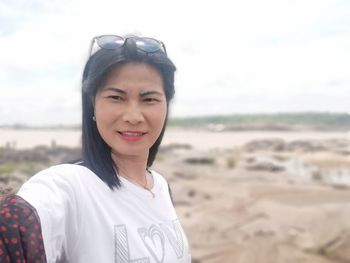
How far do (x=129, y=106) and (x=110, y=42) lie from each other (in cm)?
21

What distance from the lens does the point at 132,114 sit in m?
1.47

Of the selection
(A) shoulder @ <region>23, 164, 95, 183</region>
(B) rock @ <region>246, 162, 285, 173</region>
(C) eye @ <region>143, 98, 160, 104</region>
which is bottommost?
(B) rock @ <region>246, 162, 285, 173</region>

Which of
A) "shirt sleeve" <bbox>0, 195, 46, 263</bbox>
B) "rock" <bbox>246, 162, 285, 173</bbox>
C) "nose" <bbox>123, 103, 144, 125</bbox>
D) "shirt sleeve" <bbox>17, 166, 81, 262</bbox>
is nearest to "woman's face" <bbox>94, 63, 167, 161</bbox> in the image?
"nose" <bbox>123, 103, 144, 125</bbox>

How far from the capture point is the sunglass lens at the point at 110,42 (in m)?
1.45

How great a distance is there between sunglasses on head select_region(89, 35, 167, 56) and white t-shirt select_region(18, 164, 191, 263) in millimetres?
395

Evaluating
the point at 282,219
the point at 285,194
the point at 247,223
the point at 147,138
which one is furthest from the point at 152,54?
the point at 285,194

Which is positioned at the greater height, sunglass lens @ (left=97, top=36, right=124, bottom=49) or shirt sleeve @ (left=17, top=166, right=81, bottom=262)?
sunglass lens @ (left=97, top=36, right=124, bottom=49)

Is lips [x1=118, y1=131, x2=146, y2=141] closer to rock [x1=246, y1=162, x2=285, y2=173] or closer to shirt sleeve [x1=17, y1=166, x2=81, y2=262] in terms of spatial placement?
shirt sleeve [x1=17, y1=166, x2=81, y2=262]

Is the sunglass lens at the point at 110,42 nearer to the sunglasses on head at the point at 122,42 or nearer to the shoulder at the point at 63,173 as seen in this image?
the sunglasses on head at the point at 122,42

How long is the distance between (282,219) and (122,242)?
8.26m

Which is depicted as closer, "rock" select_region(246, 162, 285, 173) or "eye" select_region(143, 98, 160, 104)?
"eye" select_region(143, 98, 160, 104)

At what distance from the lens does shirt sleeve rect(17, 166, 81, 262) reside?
1.14 metres

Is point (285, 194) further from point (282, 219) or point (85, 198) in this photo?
point (85, 198)

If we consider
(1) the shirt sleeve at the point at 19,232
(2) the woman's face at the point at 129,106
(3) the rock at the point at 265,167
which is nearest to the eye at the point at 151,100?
(2) the woman's face at the point at 129,106
